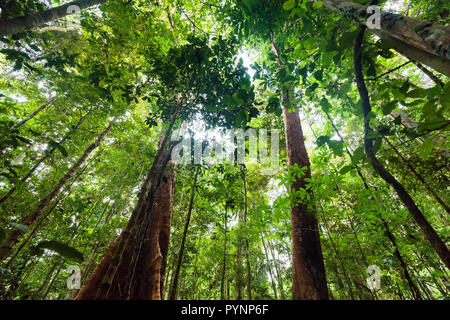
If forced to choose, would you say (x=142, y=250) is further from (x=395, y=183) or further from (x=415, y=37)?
(x=415, y=37)

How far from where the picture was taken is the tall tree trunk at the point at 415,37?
81 cm

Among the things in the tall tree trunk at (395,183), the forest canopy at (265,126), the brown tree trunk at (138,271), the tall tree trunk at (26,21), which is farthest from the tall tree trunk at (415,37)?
the tall tree trunk at (26,21)

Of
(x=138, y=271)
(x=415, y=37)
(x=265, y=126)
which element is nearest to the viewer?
(x=415, y=37)

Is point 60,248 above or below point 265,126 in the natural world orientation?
below

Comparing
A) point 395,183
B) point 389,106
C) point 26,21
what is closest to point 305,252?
point 395,183

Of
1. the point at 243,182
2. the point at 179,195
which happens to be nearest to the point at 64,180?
the point at 179,195

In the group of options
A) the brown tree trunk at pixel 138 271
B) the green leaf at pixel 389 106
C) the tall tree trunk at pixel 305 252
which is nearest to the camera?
the green leaf at pixel 389 106

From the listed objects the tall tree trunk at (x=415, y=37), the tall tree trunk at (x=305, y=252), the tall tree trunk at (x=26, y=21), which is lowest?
the tall tree trunk at (x=305, y=252)

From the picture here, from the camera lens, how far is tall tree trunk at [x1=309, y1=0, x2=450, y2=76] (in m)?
0.81

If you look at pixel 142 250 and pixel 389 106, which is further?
pixel 142 250

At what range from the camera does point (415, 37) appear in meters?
0.91

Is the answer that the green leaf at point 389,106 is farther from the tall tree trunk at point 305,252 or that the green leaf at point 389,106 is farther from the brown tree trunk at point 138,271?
the brown tree trunk at point 138,271

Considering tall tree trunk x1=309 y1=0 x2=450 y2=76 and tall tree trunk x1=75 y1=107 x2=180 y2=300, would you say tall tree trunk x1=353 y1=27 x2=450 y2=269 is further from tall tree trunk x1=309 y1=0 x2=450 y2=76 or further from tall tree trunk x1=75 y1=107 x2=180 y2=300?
tall tree trunk x1=75 y1=107 x2=180 y2=300

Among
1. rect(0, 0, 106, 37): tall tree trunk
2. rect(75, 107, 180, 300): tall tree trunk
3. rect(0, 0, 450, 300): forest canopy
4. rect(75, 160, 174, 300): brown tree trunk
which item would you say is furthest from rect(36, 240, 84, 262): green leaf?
rect(0, 0, 106, 37): tall tree trunk
